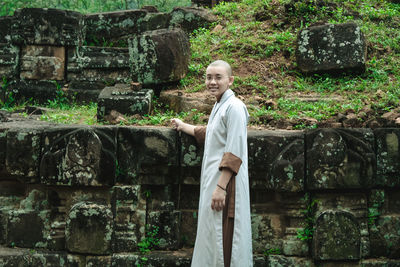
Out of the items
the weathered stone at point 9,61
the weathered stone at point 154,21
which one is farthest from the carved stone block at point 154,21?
the weathered stone at point 9,61

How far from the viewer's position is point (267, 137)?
3.09 m

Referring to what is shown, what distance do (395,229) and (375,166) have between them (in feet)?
1.75

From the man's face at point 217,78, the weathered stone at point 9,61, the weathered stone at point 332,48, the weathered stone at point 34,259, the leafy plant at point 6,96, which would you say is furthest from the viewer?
the weathered stone at point 9,61

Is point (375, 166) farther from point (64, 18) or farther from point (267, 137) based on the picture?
point (64, 18)

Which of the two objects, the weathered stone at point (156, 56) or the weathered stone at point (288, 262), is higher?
the weathered stone at point (156, 56)

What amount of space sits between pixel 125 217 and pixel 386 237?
77.5 inches

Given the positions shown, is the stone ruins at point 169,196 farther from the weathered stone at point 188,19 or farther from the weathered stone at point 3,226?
the weathered stone at point 188,19

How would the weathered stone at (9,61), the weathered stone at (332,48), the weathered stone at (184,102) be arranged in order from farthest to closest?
1. the weathered stone at (9,61)
2. the weathered stone at (332,48)
3. the weathered stone at (184,102)

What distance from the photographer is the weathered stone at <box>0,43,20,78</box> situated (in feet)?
18.9

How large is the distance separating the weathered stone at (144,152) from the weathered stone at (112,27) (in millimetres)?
3728

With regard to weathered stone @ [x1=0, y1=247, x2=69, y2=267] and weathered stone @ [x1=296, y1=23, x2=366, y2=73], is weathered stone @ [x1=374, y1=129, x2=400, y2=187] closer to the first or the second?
weathered stone @ [x1=296, y1=23, x2=366, y2=73]

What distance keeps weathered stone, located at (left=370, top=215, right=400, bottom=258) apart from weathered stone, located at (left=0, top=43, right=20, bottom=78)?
16.1ft

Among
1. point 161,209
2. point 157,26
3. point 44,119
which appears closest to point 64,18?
point 157,26

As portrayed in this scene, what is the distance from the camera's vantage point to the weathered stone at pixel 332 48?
456 cm
